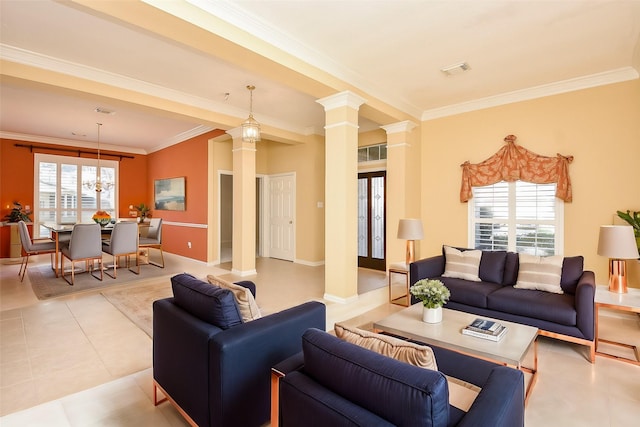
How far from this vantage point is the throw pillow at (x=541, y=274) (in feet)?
10.9

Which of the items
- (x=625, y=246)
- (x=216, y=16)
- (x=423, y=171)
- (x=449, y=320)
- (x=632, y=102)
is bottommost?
(x=449, y=320)

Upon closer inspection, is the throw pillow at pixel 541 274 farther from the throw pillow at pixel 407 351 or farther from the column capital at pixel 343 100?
the column capital at pixel 343 100

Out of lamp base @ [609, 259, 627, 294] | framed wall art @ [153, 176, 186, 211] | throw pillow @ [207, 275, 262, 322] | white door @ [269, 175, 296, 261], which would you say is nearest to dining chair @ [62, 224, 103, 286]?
framed wall art @ [153, 176, 186, 211]

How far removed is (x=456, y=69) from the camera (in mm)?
3836

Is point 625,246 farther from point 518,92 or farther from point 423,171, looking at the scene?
point 423,171

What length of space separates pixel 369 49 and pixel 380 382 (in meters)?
3.27

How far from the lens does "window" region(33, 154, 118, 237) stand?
26.1 feet

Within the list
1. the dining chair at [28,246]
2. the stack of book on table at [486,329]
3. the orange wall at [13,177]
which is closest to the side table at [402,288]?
the stack of book on table at [486,329]

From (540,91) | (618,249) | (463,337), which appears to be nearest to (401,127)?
(540,91)

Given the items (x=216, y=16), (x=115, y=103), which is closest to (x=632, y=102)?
(x=216, y=16)

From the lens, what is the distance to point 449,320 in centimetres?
272

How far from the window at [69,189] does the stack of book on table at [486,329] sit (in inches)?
377

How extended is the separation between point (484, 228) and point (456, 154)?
1.25 m

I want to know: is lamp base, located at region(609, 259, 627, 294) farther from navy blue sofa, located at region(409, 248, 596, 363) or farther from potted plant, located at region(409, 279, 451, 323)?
potted plant, located at region(409, 279, 451, 323)
